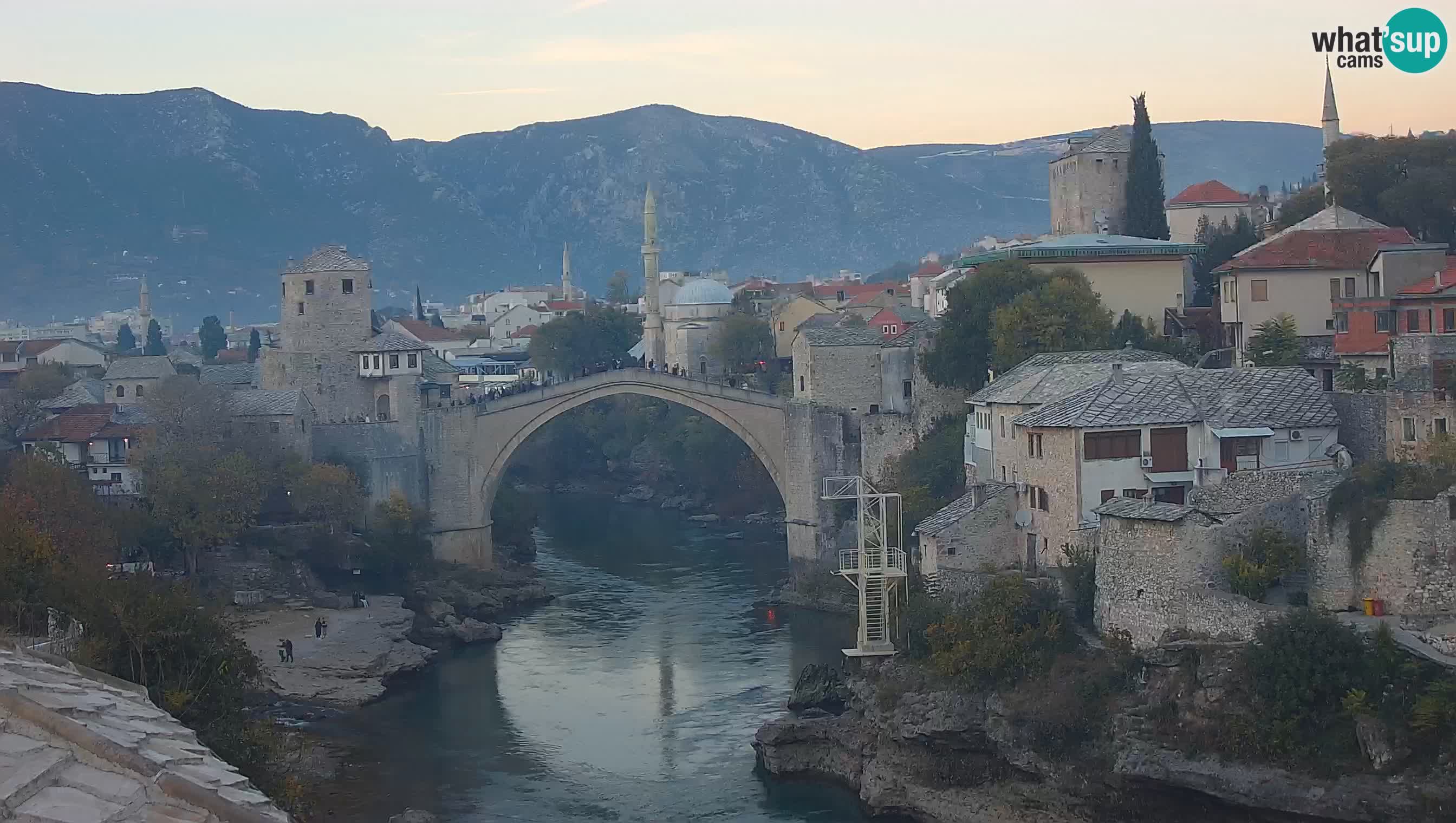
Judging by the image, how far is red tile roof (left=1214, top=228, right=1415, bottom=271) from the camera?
35.0 m

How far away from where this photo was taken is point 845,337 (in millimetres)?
44219

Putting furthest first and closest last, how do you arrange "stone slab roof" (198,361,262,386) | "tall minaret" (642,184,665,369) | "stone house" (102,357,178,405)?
"tall minaret" (642,184,665,369), "stone slab roof" (198,361,262,386), "stone house" (102,357,178,405)

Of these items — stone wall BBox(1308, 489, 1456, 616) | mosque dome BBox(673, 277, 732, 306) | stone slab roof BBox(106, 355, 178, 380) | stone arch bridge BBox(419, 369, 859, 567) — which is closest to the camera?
stone wall BBox(1308, 489, 1456, 616)

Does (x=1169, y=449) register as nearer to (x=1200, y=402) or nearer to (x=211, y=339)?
(x=1200, y=402)

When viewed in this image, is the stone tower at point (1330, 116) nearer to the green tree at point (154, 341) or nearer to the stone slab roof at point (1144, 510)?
the stone slab roof at point (1144, 510)

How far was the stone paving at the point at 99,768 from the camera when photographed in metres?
10.1

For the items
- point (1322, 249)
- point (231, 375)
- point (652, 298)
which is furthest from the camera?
point (652, 298)

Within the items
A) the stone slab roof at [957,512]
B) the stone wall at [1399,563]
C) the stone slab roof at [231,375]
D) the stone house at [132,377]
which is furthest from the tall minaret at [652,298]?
the stone wall at [1399,563]

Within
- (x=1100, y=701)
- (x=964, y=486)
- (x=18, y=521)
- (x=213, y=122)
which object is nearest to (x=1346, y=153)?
(x=964, y=486)

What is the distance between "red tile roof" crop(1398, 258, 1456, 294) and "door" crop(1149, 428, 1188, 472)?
234 inches

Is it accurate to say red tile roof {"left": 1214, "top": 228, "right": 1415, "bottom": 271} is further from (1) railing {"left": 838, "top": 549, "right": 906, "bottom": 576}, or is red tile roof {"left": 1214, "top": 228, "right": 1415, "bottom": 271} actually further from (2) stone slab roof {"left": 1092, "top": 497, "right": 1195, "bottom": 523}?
(2) stone slab roof {"left": 1092, "top": 497, "right": 1195, "bottom": 523}

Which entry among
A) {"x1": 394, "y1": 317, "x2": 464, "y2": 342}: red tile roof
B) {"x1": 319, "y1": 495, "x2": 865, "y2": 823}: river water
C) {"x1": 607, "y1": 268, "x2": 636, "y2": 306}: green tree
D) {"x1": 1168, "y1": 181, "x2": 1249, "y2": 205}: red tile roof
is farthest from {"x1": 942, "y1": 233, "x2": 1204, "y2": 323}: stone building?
{"x1": 607, "y1": 268, "x2": 636, "y2": 306}: green tree

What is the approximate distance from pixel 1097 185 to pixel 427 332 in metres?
41.6

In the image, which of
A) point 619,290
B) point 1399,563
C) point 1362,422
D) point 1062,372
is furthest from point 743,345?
point 1399,563
